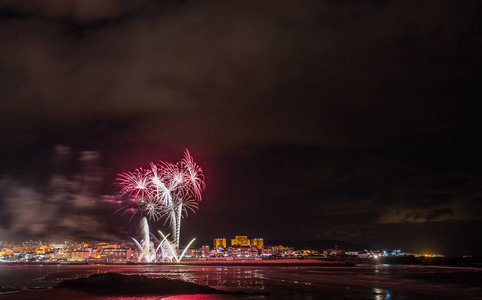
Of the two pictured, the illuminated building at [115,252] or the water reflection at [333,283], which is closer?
the water reflection at [333,283]

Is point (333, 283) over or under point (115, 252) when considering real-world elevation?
over

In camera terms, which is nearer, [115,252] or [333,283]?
[333,283]

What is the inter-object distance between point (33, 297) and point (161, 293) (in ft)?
21.4

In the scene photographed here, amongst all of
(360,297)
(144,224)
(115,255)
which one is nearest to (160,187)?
(144,224)

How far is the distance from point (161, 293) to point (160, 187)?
105 feet

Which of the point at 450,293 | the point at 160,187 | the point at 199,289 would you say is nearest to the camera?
the point at 199,289

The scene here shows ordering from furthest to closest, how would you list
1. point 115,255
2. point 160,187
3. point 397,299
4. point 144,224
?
point 115,255
point 144,224
point 160,187
point 397,299

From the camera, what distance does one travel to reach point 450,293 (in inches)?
947

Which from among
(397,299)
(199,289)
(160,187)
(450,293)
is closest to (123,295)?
(199,289)

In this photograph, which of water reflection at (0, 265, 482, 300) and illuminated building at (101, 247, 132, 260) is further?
illuminated building at (101, 247, 132, 260)

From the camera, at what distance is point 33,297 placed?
791 inches

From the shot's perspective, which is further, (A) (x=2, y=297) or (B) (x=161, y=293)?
(B) (x=161, y=293)

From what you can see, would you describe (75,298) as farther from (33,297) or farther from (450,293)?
(450,293)

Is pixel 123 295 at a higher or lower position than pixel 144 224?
lower
